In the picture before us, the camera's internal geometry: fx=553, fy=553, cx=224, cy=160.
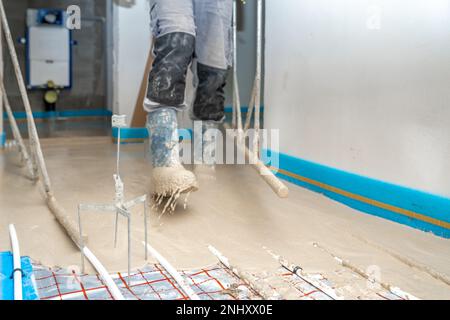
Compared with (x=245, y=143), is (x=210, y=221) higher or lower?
lower

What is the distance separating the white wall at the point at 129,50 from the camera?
10.1 feet

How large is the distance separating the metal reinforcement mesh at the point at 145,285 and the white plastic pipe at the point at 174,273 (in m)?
0.01

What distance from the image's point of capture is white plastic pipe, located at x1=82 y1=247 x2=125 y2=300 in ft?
3.10

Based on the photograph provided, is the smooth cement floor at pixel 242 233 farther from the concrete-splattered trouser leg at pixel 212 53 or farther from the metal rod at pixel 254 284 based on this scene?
the concrete-splattered trouser leg at pixel 212 53

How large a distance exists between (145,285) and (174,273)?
0.06 metres

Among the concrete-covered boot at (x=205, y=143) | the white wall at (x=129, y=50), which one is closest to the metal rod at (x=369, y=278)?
the concrete-covered boot at (x=205, y=143)

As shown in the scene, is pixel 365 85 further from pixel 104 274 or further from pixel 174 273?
pixel 104 274

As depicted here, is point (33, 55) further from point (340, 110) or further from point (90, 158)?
point (340, 110)

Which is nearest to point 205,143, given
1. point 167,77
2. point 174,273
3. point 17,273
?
point 167,77

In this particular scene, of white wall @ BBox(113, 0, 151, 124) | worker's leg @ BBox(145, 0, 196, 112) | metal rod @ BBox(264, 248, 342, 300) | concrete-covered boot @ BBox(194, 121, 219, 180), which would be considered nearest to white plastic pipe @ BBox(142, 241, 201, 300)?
metal rod @ BBox(264, 248, 342, 300)

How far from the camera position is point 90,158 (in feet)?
8.20

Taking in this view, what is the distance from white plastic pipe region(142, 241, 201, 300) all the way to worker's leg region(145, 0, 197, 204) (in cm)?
29
